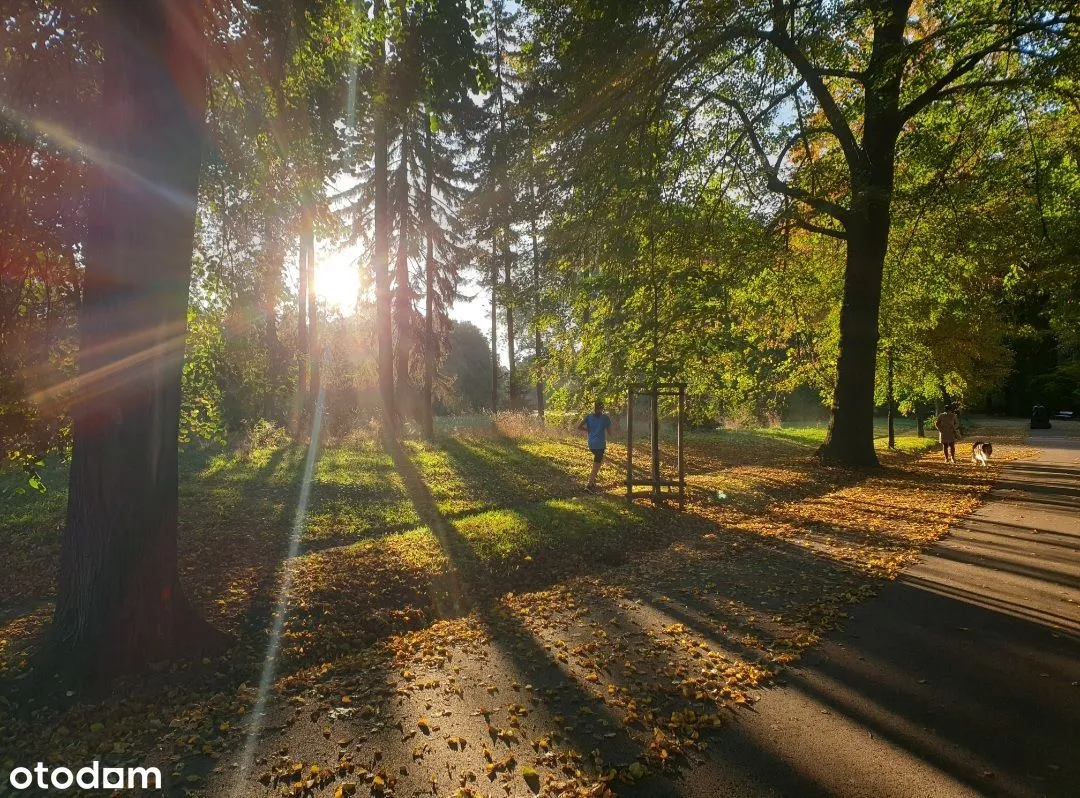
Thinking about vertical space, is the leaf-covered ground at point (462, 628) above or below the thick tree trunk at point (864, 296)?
below

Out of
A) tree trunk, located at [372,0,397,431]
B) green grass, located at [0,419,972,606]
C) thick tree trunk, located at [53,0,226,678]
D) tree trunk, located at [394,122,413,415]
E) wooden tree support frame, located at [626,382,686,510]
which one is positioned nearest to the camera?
thick tree trunk, located at [53,0,226,678]


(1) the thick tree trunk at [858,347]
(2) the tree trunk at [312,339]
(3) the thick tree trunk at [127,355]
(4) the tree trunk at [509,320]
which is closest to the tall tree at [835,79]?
(1) the thick tree trunk at [858,347]

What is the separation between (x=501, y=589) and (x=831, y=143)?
53.2ft

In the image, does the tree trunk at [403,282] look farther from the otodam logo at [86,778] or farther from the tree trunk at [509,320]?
the otodam logo at [86,778]

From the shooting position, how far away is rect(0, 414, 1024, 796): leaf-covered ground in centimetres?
337

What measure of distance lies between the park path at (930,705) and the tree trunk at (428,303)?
602 inches

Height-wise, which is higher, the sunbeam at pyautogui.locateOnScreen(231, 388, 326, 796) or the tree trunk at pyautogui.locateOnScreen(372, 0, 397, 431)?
the tree trunk at pyautogui.locateOnScreen(372, 0, 397, 431)

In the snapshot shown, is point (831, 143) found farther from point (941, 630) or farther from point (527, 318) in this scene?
point (941, 630)

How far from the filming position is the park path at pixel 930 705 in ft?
9.71

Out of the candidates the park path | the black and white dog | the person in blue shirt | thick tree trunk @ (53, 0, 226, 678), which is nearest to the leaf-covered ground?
the park path

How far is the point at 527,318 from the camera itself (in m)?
12.1

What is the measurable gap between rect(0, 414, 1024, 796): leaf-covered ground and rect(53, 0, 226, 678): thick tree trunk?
0.50 meters

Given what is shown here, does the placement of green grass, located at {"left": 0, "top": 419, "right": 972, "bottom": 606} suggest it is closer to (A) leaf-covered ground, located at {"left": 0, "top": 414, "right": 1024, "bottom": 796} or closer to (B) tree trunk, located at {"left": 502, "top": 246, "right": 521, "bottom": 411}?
(A) leaf-covered ground, located at {"left": 0, "top": 414, "right": 1024, "bottom": 796}

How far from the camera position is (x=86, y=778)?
3.21 m
